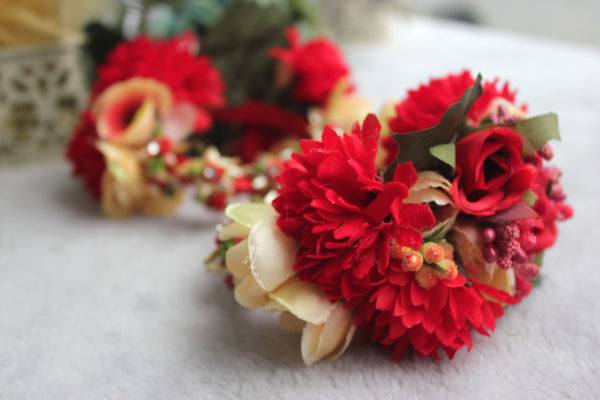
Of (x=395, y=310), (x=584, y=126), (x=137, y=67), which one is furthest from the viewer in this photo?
(x=584, y=126)

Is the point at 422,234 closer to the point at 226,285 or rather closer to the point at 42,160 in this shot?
the point at 226,285

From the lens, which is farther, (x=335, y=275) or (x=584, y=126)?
(x=584, y=126)

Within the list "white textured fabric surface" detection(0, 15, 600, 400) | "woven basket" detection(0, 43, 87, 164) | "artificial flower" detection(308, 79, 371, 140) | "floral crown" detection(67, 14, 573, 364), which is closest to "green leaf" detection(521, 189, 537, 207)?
"floral crown" detection(67, 14, 573, 364)

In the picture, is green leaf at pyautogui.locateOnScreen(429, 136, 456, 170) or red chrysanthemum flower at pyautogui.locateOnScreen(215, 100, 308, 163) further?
red chrysanthemum flower at pyautogui.locateOnScreen(215, 100, 308, 163)

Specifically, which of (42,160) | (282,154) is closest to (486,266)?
(282,154)

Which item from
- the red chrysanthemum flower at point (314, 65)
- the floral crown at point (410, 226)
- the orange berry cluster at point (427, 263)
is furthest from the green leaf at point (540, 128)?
the red chrysanthemum flower at point (314, 65)

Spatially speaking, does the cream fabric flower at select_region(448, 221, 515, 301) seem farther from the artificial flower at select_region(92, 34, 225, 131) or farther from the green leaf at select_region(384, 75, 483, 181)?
the artificial flower at select_region(92, 34, 225, 131)
